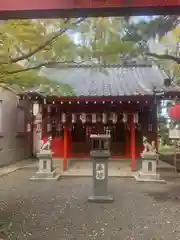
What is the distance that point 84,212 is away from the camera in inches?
273

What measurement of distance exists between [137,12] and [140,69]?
50.1 feet

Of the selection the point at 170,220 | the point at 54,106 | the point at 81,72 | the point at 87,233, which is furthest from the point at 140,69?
the point at 87,233

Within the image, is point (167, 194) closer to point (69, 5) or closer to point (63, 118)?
point (63, 118)

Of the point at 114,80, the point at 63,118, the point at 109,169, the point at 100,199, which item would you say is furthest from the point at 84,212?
the point at 114,80

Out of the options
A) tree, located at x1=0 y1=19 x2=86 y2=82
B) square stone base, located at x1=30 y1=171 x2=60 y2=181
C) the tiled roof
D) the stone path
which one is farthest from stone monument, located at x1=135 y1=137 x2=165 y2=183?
tree, located at x1=0 y1=19 x2=86 y2=82

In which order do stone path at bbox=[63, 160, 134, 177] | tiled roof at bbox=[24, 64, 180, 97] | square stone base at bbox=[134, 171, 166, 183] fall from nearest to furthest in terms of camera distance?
square stone base at bbox=[134, 171, 166, 183], stone path at bbox=[63, 160, 134, 177], tiled roof at bbox=[24, 64, 180, 97]

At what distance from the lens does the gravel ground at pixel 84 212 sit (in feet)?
18.0

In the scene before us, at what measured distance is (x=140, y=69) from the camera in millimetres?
18156

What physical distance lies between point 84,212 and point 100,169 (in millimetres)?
1597

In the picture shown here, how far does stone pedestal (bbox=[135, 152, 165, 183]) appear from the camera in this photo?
1151 cm

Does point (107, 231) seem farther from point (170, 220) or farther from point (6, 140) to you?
point (6, 140)

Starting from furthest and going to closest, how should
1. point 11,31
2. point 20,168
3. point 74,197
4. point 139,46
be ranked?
point 20,168, point 74,197, point 139,46, point 11,31

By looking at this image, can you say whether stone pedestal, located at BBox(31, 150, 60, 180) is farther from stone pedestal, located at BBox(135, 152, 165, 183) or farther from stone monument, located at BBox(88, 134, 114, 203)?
stone monument, located at BBox(88, 134, 114, 203)

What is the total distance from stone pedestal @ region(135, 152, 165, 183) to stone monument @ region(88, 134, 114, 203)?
11.8 ft
